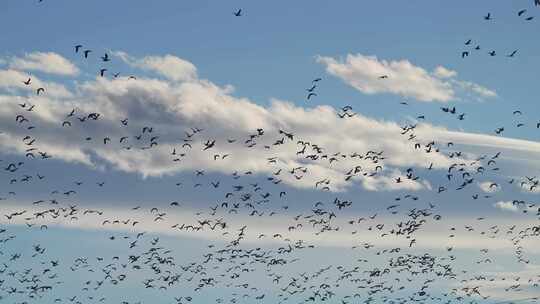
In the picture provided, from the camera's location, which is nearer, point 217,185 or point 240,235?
point 217,185

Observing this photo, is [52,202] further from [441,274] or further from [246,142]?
[441,274]

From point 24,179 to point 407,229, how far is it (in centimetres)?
A: 5752

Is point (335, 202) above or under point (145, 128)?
under

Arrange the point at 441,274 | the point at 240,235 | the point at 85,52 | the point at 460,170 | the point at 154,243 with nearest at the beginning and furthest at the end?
the point at 85,52, the point at 460,170, the point at 240,235, the point at 154,243, the point at 441,274

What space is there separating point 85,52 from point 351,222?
184 feet

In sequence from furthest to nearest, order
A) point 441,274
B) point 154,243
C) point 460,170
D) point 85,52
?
1. point 441,274
2. point 154,243
3. point 460,170
4. point 85,52

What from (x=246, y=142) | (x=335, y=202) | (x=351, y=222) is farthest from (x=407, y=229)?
(x=246, y=142)

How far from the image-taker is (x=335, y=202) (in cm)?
10750

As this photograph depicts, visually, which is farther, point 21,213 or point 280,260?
point 280,260

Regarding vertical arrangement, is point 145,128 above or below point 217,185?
above

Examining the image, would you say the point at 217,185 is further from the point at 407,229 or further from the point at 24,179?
the point at 407,229

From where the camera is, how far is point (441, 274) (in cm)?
16162

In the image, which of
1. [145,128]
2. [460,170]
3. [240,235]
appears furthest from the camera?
[240,235]

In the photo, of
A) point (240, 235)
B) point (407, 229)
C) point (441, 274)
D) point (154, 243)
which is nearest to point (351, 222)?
point (407, 229)
